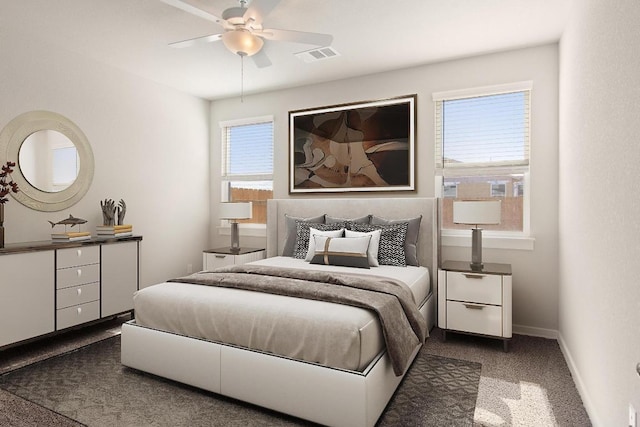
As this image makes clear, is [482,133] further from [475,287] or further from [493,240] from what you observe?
[475,287]

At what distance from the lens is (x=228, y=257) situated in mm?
4477

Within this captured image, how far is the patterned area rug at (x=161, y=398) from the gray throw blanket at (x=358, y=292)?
0.23 meters

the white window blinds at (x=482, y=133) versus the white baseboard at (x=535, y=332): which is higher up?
the white window blinds at (x=482, y=133)

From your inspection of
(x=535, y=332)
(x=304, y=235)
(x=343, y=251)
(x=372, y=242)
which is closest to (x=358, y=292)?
(x=343, y=251)

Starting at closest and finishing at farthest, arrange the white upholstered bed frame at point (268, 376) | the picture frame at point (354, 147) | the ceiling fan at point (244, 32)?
the white upholstered bed frame at point (268, 376), the ceiling fan at point (244, 32), the picture frame at point (354, 147)

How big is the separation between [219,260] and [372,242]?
1.96 meters

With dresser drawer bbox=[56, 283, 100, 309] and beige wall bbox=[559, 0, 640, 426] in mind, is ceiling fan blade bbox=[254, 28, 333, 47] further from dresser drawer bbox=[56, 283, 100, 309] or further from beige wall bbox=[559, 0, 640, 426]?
dresser drawer bbox=[56, 283, 100, 309]

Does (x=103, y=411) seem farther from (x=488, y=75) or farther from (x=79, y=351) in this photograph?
(x=488, y=75)

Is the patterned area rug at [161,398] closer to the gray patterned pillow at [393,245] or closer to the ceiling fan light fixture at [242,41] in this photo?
the gray patterned pillow at [393,245]

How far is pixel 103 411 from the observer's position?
2168 mm

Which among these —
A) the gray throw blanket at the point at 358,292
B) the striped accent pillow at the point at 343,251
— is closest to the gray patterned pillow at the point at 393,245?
the striped accent pillow at the point at 343,251

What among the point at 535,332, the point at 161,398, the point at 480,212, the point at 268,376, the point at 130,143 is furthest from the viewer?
the point at 130,143

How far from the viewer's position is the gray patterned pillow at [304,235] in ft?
13.1

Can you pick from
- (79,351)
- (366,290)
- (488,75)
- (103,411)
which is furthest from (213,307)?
(488,75)
